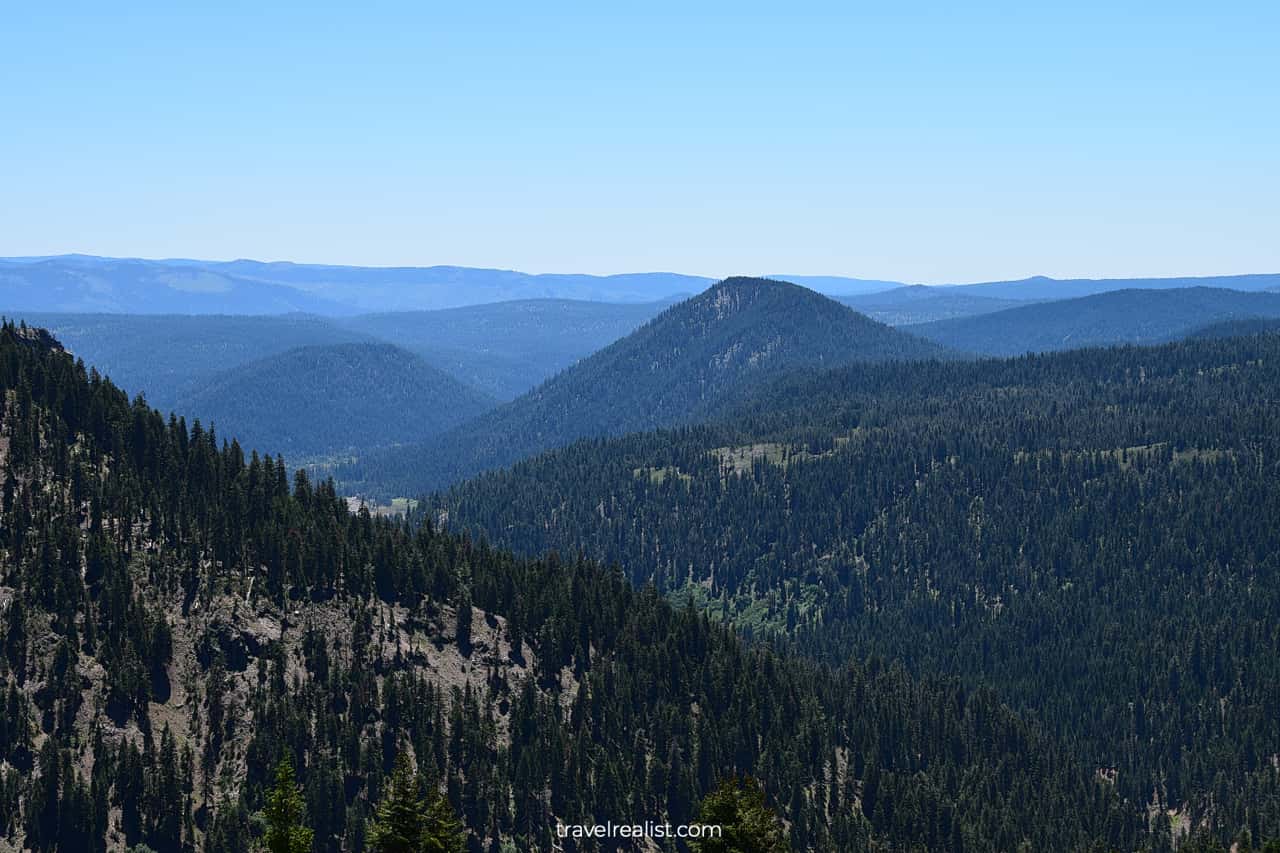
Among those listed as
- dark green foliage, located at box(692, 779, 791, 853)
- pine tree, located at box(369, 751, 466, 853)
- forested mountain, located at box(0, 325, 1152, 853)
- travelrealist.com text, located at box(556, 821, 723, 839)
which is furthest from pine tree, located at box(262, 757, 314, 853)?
travelrealist.com text, located at box(556, 821, 723, 839)

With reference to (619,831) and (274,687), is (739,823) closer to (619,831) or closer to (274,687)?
(619,831)

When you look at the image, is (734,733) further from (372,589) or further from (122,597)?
(122,597)

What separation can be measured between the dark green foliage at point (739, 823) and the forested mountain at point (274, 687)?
52.3 m

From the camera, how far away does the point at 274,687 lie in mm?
163125

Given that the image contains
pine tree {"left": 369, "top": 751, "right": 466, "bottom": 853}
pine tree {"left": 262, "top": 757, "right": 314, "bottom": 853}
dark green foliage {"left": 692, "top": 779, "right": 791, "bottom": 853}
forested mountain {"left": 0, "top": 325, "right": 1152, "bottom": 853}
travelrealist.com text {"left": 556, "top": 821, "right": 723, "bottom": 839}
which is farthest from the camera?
travelrealist.com text {"left": 556, "top": 821, "right": 723, "bottom": 839}

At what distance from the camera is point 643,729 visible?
18800 cm

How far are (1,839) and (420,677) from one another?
2183 inches

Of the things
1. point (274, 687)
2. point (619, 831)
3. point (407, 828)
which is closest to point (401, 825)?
point (407, 828)

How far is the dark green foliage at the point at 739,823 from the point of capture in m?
87.6

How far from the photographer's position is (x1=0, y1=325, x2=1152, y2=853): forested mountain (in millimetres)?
146375

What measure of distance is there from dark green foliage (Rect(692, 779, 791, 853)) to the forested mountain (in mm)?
52315

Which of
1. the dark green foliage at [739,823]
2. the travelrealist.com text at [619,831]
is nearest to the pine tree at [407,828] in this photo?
the dark green foliage at [739,823]

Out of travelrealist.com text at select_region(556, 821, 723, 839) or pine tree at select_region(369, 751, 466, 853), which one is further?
travelrealist.com text at select_region(556, 821, 723, 839)

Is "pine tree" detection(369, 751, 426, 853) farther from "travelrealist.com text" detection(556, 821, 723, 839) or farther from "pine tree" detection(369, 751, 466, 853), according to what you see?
"travelrealist.com text" detection(556, 821, 723, 839)
